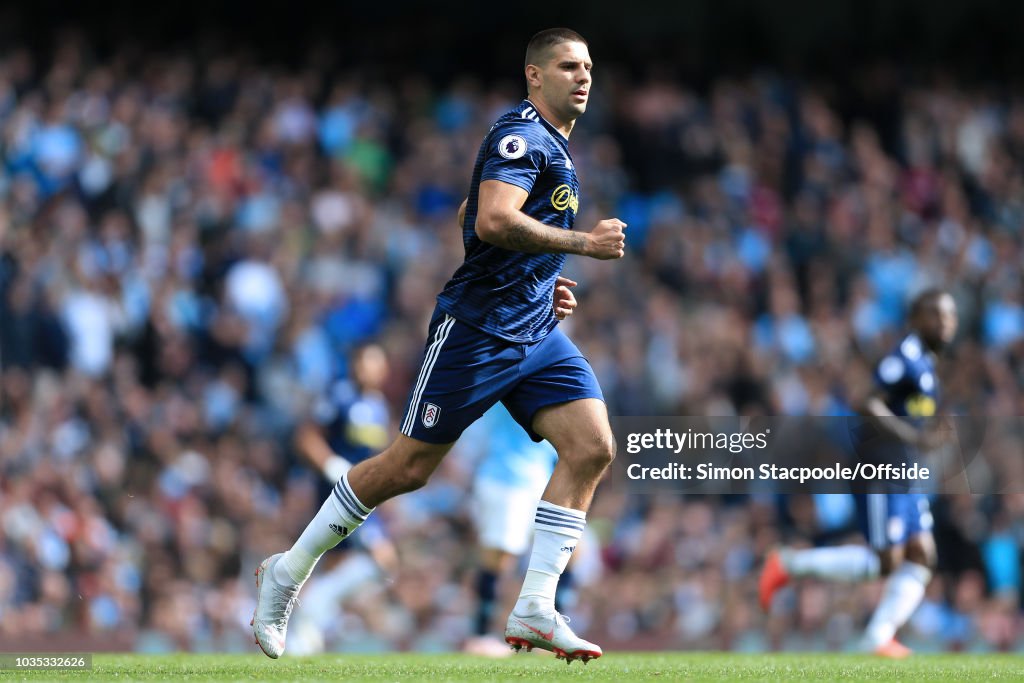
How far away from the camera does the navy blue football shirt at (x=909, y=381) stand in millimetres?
9508

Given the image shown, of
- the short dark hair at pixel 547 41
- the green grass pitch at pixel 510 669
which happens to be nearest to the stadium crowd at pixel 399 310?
the green grass pitch at pixel 510 669

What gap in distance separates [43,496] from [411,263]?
406 cm

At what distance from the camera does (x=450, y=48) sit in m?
17.8

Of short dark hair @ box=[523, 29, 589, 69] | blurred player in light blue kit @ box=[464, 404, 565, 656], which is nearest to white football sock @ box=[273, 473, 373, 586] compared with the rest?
short dark hair @ box=[523, 29, 589, 69]

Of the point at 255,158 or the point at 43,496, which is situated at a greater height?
the point at 255,158

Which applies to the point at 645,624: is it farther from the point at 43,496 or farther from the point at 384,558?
the point at 43,496

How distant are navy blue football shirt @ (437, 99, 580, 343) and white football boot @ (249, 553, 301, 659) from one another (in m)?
1.35

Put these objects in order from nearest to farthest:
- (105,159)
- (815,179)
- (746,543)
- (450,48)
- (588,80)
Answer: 1. (588,80)
2. (746,543)
3. (105,159)
4. (815,179)
5. (450,48)

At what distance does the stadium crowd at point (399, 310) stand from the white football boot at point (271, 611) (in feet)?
16.8

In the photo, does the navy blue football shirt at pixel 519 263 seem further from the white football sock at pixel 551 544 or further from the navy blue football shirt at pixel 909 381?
the navy blue football shirt at pixel 909 381

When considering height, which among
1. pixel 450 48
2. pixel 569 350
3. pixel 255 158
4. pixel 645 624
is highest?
pixel 450 48

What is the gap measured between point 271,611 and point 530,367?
1.49m

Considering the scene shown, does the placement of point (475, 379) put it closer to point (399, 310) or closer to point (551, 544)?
point (551, 544)

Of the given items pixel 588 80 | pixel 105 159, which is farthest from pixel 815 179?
pixel 588 80
